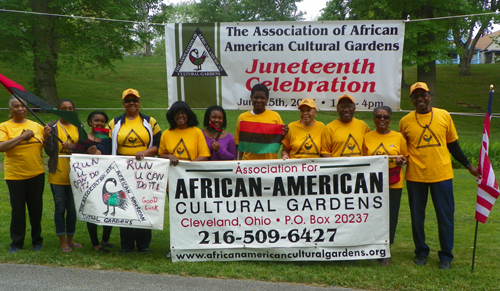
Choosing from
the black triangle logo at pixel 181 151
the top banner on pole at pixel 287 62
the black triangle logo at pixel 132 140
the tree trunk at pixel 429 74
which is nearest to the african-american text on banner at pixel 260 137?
the black triangle logo at pixel 181 151

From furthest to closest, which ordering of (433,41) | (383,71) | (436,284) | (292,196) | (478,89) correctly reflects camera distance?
(478,89) < (433,41) < (383,71) < (292,196) < (436,284)

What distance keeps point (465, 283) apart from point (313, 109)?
2.40m

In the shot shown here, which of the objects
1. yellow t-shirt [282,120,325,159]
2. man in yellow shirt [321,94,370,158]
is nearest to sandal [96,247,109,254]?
yellow t-shirt [282,120,325,159]

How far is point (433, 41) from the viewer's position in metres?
25.7

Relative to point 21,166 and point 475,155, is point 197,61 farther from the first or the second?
point 475,155

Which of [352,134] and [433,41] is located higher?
[433,41]

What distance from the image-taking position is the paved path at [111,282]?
482cm

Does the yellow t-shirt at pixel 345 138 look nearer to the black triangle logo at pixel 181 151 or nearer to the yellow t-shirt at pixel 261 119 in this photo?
the yellow t-shirt at pixel 261 119

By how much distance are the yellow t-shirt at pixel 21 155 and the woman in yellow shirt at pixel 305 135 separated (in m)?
2.92

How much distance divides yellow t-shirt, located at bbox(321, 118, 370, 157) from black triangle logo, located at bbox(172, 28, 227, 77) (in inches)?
68.0

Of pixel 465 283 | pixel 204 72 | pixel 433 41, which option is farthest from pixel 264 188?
pixel 433 41

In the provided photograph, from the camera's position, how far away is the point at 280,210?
18.3 ft

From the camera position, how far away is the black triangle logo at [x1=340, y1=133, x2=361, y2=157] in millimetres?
5582

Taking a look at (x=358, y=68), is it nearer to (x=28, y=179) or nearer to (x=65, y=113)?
(x=65, y=113)
